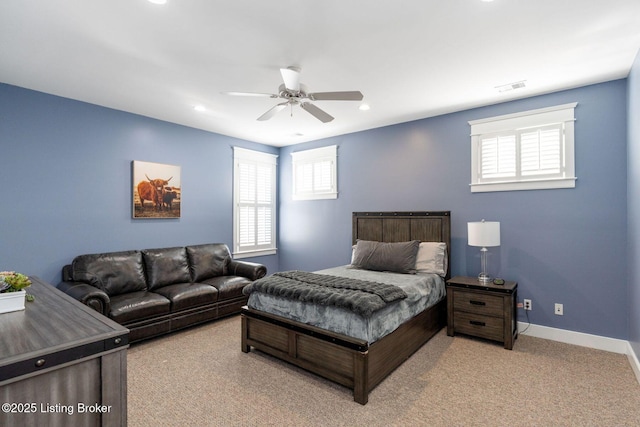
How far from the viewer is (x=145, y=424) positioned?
2105 millimetres

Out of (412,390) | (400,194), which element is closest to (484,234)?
(400,194)

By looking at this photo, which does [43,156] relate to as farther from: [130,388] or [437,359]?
[437,359]

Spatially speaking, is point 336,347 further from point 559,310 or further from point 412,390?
point 559,310

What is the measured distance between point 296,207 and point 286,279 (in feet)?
9.27

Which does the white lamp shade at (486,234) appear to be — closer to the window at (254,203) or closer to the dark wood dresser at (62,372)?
the dark wood dresser at (62,372)

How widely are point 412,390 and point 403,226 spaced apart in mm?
2386

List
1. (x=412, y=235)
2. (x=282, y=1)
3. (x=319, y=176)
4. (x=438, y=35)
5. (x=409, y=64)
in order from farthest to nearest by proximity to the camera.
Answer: (x=319, y=176)
(x=412, y=235)
(x=409, y=64)
(x=438, y=35)
(x=282, y=1)

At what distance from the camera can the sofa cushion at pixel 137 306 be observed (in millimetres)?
3242

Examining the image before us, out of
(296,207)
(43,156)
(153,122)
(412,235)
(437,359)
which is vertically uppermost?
(153,122)

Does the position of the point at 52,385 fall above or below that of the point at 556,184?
below

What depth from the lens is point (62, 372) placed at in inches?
50.7

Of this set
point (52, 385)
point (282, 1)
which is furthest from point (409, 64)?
point (52, 385)

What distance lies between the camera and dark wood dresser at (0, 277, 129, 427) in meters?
1.19

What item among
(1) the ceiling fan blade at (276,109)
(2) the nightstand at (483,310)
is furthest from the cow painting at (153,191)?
(2) the nightstand at (483,310)
